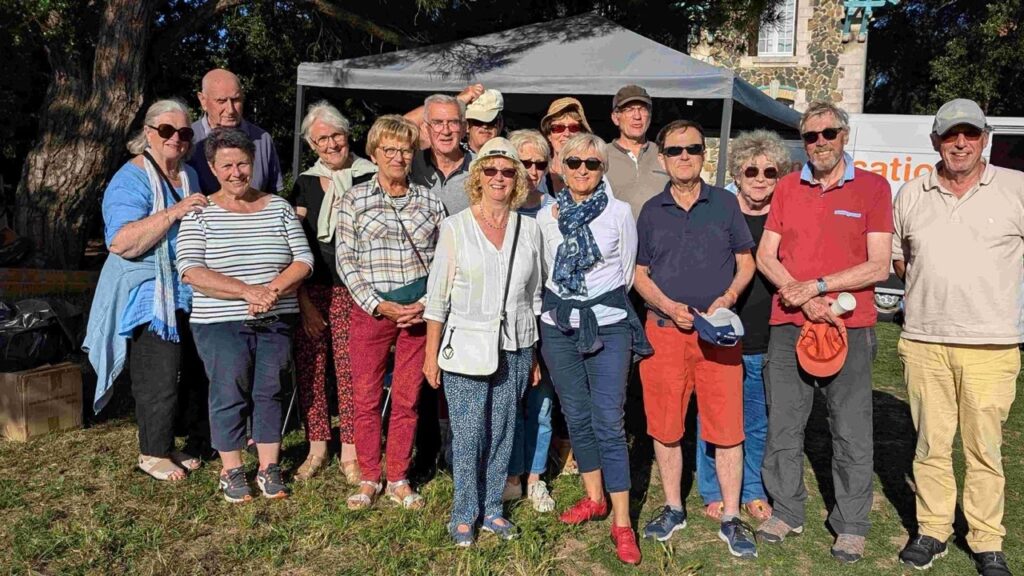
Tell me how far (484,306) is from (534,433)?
3.10 feet

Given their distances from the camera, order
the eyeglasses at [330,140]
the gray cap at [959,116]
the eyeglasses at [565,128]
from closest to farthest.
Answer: the gray cap at [959,116] < the eyeglasses at [330,140] < the eyeglasses at [565,128]

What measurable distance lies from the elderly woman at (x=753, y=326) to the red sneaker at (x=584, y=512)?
526mm

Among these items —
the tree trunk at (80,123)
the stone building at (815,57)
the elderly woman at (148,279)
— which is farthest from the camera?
the stone building at (815,57)

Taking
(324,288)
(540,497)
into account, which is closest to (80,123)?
(324,288)

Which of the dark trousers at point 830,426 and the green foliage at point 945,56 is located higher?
the green foliage at point 945,56

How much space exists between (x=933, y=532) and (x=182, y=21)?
7387 millimetres

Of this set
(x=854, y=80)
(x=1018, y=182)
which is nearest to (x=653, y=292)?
(x=1018, y=182)

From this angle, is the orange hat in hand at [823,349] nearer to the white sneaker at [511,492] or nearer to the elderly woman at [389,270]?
the white sneaker at [511,492]

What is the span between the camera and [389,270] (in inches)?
133

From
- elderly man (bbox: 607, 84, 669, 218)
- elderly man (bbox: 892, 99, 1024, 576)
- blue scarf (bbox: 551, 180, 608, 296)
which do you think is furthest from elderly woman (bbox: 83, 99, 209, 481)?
elderly man (bbox: 892, 99, 1024, 576)

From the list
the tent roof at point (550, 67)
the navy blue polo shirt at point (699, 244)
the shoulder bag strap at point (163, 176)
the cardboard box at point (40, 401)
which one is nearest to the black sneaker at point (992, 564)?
the navy blue polo shirt at point (699, 244)

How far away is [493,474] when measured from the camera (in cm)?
328

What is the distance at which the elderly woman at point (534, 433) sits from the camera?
3497mm

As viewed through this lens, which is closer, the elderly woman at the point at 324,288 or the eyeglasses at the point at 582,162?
the eyeglasses at the point at 582,162
